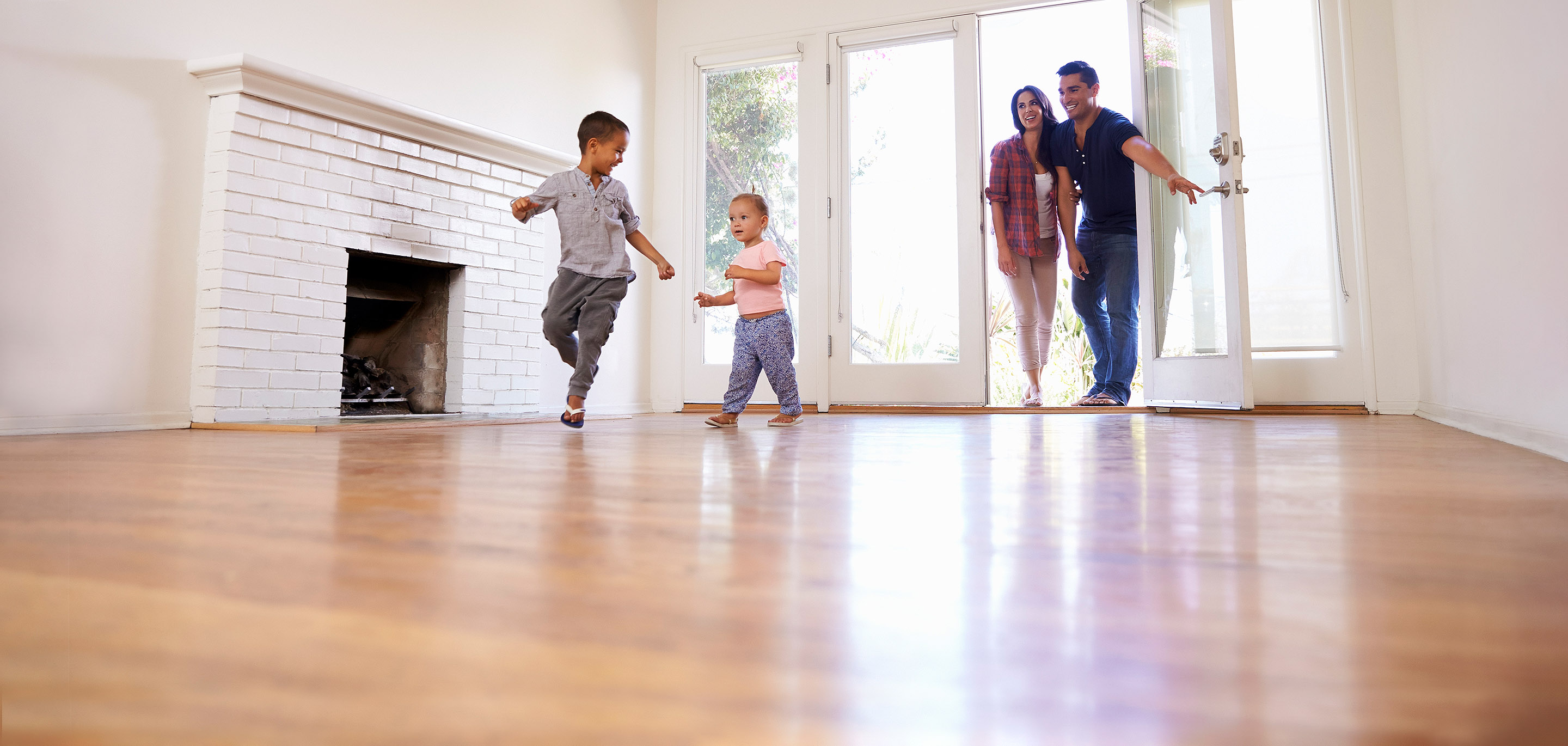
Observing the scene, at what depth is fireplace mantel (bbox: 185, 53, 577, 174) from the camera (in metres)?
2.65

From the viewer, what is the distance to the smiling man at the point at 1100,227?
12.3 feet

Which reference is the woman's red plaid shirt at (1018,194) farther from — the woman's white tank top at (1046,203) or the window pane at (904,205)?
the window pane at (904,205)

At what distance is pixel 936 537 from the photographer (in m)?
0.54

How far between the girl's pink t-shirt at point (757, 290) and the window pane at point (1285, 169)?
2267 millimetres

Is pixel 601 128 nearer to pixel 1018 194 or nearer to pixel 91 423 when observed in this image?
pixel 91 423

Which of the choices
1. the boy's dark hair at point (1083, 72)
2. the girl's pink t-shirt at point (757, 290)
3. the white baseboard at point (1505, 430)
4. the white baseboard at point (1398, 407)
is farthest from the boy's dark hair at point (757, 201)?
the white baseboard at point (1398, 407)

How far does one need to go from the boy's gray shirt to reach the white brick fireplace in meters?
0.88

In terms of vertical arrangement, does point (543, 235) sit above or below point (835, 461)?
above

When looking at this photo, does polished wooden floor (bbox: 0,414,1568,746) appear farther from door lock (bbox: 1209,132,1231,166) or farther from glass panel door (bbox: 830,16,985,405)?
glass panel door (bbox: 830,16,985,405)

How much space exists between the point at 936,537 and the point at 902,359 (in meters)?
4.00

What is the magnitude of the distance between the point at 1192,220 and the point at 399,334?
139 inches

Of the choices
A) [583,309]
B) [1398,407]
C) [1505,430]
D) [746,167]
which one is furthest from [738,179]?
[1505,430]

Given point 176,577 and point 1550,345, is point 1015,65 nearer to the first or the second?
point 1550,345

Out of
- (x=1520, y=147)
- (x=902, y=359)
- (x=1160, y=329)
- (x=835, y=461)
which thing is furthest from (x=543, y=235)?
(x=1520, y=147)
